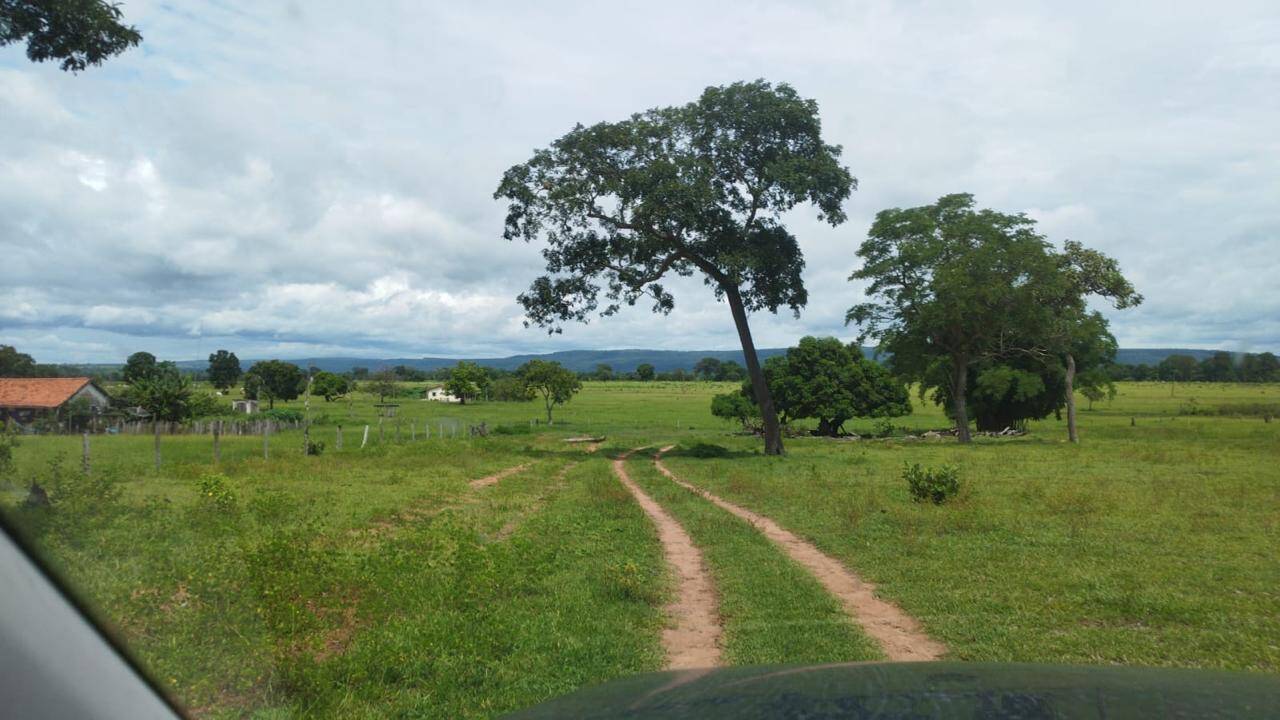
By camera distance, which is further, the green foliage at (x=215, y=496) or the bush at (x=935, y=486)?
the bush at (x=935, y=486)

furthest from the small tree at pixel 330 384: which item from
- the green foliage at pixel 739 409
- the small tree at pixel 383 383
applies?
the green foliage at pixel 739 409

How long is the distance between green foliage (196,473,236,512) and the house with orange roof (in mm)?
3803

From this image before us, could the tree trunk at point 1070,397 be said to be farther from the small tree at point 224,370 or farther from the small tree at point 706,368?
the small tree at point 706,368

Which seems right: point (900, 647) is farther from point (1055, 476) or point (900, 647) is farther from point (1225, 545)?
point (1055, 476)

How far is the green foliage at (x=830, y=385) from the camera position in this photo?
55.9 meters

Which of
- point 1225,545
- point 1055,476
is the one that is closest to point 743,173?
point 1055,476

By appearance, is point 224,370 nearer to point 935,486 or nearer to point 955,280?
point 935,486

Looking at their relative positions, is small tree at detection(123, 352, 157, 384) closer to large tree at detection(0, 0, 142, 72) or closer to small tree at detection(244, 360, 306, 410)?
large tree at detection(0, 0, 142, 72)

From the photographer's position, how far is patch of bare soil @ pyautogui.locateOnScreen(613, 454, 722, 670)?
23.5 feet

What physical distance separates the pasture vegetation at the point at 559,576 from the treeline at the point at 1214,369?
2756 inches

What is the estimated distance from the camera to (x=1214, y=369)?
104m

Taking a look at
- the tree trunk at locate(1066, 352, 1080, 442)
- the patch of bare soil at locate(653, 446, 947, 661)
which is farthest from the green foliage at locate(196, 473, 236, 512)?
the tree trunk at locate(1066, 352, 1080, 442)

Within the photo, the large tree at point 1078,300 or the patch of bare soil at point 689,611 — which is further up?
the large tree at point 1078,300

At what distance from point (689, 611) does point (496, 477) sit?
16.1 metres
